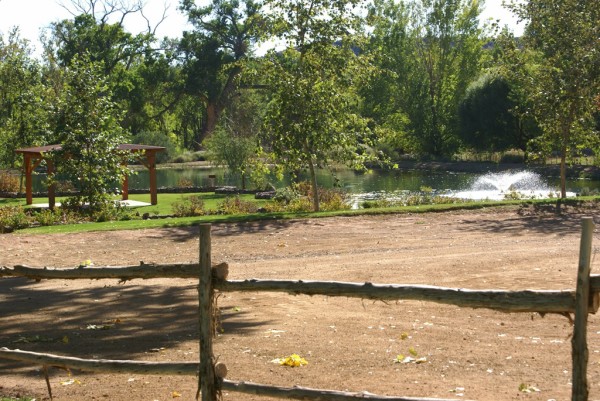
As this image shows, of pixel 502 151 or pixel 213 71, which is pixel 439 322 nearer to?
pixel 502 151

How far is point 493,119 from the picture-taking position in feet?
195

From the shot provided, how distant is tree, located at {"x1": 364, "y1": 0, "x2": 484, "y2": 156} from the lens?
67.3 m

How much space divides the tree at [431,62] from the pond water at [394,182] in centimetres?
979

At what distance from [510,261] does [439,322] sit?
205 inches

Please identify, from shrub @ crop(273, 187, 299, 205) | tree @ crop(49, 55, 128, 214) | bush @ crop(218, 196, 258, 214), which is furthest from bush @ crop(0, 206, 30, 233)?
shrub @ crop(273, 187, 299, 205)

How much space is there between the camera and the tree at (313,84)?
81.8ft

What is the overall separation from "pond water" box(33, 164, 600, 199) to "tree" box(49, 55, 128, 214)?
11499 millimetres

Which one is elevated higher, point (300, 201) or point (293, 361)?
point (300, 201)

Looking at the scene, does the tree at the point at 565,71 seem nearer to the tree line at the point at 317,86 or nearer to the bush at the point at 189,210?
the tree line at the point at 317,86

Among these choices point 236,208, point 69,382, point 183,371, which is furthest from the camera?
point 236,208

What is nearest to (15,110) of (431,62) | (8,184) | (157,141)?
(8,184)

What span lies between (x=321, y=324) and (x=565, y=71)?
17.9 meters

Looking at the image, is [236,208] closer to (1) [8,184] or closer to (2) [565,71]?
(2) [565,71]

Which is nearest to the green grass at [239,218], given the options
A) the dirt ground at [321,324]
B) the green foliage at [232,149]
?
the dirt ground at [321,324]
